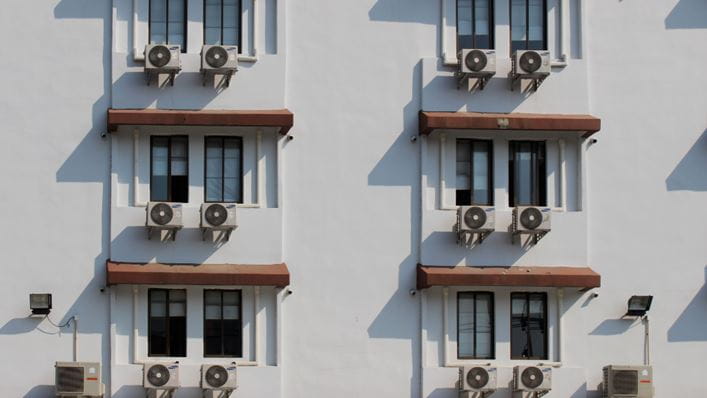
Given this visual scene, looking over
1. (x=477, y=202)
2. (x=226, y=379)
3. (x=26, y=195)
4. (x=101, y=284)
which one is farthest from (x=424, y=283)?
(x=26, y=195)

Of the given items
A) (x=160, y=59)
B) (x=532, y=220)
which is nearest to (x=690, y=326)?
(x=532, y=220)

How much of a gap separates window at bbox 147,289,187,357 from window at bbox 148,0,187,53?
412 cm

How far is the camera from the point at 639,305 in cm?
1889

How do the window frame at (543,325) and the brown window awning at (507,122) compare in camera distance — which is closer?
the brown window awning at (507,122)

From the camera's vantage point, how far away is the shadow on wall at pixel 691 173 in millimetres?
19297

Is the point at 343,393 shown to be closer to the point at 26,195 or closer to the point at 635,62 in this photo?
the point at 26,195

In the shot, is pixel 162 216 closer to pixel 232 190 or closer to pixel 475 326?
pixel 232 190

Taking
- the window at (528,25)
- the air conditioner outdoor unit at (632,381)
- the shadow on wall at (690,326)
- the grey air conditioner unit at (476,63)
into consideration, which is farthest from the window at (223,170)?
the shadow on wall at (690,326)

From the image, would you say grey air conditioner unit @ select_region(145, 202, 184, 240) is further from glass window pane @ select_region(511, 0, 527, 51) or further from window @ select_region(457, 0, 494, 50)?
glass window pane @ select_region(511, 0, 527, 51)

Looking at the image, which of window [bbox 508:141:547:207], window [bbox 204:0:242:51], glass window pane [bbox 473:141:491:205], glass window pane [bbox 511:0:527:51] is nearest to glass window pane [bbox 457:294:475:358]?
glass window pane [bbox 473:141:491:205]

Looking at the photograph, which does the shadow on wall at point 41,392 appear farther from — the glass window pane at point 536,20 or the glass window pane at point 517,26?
the glass window pane at point 536,20

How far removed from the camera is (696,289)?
19.2m

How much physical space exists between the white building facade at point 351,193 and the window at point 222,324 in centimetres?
6

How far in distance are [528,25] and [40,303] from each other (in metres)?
9.20
